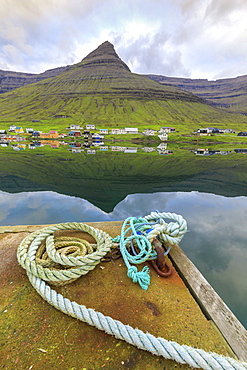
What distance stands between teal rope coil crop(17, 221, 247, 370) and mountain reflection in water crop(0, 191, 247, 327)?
3640 mm

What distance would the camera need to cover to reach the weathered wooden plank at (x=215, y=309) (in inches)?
108

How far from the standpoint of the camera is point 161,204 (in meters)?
12.5

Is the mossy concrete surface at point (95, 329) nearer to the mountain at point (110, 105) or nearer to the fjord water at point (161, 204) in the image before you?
the fjord water at point (161, 204)

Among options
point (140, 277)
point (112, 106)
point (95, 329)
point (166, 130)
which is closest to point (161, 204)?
point (140, 277)

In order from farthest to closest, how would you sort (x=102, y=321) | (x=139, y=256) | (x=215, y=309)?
(x=139, y=256) < (x=215, y=309) < (x=102, y=321)

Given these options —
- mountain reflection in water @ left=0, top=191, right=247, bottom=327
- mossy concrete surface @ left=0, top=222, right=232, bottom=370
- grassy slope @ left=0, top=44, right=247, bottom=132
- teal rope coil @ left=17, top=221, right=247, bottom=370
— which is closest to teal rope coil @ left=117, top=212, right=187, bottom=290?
mossy concrete surface @ left=0, top=222, right=232, bottom=370

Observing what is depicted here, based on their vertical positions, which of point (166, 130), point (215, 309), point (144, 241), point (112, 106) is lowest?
point (215, 309)

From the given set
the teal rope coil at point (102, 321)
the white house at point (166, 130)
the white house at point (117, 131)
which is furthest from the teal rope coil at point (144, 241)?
the white house at point (166, 130)

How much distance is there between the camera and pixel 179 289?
148 inches

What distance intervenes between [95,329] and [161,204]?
10.3 m

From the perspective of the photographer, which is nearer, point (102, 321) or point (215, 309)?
point (102, 321)

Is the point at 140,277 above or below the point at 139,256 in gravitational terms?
below

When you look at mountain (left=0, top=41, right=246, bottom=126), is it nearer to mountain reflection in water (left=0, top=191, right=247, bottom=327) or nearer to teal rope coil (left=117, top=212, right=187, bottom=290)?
mountain reflection in water (left=0, top=191, right=247, bottom=327)

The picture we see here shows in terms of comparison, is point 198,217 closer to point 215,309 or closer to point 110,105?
point 215,309
